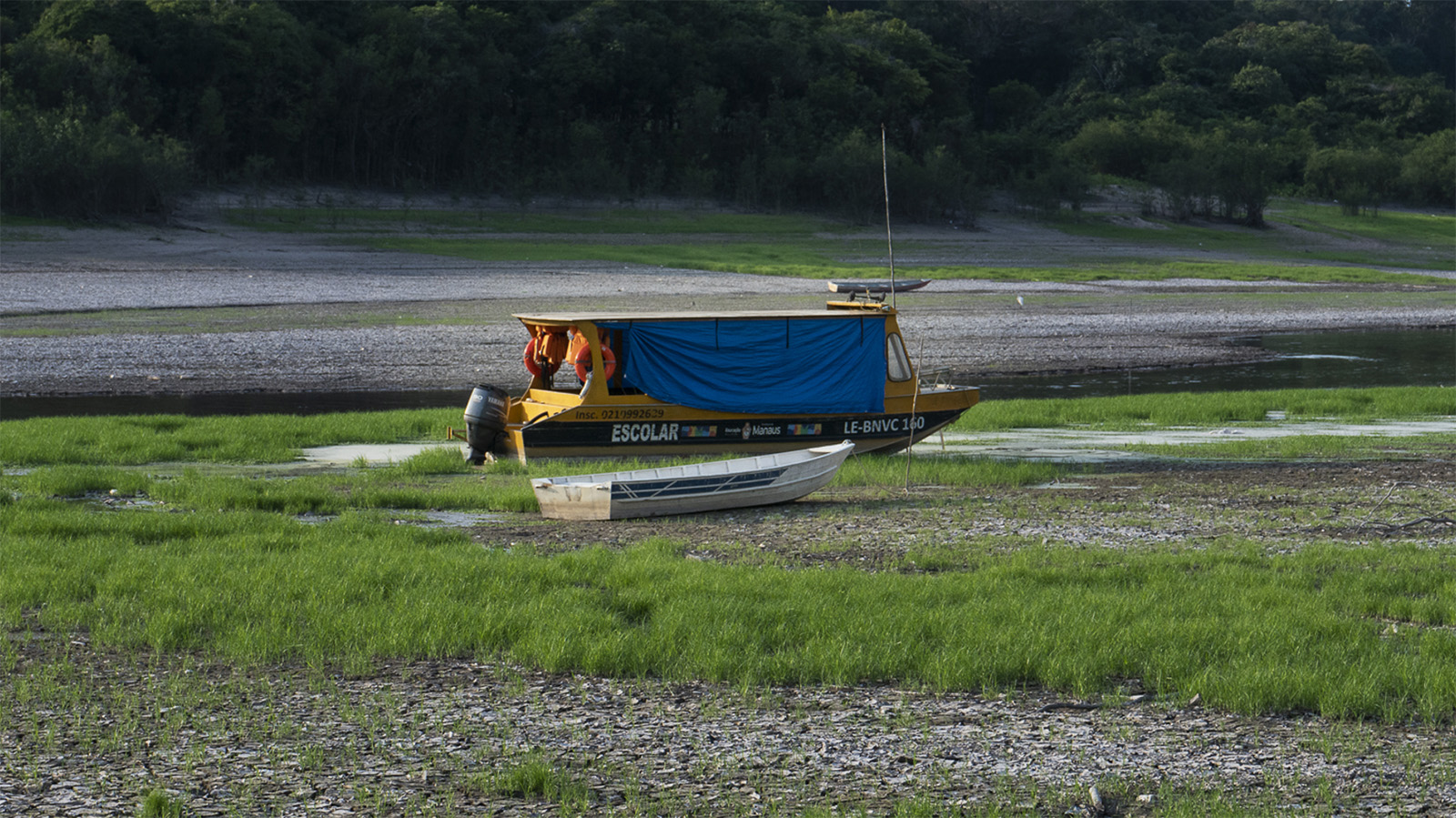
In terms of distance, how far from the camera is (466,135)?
8256 cm

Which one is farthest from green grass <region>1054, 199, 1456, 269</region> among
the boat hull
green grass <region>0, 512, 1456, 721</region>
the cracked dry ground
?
the cracked dry ground

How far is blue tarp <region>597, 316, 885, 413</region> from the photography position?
18531 millimetres

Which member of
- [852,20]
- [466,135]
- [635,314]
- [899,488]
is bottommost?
[899,488]

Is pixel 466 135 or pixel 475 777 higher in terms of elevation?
pixel 466 135

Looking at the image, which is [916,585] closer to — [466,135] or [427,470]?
[427,470]

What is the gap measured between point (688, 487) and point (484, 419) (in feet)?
13.7

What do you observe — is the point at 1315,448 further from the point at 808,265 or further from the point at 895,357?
the point at 808,265

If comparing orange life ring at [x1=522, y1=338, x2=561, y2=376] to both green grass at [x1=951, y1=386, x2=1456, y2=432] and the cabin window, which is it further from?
green grass at [x1=951, y1=386, x2=1456, y2=432]

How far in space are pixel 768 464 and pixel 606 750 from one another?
836cm

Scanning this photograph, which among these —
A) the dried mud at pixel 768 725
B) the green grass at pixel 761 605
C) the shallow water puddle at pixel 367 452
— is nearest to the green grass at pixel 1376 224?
the dried mud at pixel 768 725

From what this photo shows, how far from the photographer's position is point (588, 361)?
18.4m

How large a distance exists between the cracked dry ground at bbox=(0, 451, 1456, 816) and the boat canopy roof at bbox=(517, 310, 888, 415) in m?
9.45

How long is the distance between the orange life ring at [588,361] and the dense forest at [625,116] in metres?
47.7

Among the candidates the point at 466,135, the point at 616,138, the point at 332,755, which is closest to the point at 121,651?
the point at 332,755
